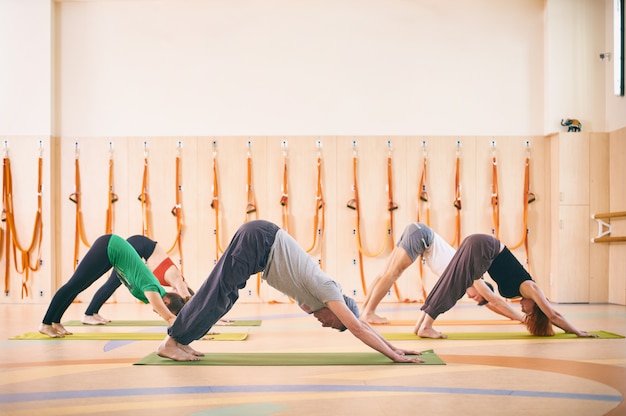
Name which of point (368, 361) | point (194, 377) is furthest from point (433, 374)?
point (194, 377)

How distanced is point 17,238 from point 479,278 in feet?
23.1

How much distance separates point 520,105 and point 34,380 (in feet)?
26.8

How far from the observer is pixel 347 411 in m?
3.47

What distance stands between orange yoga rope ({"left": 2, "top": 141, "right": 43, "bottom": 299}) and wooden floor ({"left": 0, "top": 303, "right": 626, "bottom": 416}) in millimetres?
4327

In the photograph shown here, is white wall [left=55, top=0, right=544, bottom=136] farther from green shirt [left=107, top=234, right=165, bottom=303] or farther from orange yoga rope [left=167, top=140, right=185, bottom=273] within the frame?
green shirt [left=107, top=234, right=165, bottom=303]

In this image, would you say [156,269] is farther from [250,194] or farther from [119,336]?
[250,194]

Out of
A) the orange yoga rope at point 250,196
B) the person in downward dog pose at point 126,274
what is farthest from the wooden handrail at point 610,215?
the person in downward dog pose at point 126,274

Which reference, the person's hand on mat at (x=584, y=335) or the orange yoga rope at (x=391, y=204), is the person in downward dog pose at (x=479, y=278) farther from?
the orange yoga rope at (x=391, y=204)

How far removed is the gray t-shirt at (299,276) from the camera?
4.55 m

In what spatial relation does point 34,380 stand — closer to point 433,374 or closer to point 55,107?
point 433,374

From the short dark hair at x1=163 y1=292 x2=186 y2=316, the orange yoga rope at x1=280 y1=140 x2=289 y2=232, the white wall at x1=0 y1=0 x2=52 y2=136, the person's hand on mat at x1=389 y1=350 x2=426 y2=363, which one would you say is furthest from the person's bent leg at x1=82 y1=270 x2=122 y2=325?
the white wall at x1=0 y1=0 x2=52 y2=136

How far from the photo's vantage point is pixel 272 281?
474 centimetres

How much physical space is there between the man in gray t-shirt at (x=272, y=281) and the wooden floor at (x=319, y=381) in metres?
0.32

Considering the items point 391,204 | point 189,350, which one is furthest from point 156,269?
point 391,204
